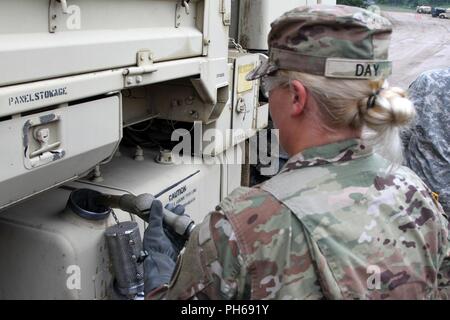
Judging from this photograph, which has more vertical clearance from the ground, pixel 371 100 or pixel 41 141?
pixel 371 100

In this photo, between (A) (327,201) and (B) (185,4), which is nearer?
(A) (327,201)

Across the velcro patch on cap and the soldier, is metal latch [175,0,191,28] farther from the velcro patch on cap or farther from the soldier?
the velcro patch on cap

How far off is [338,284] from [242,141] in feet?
7.97

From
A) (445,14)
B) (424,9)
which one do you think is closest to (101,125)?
(445,14)

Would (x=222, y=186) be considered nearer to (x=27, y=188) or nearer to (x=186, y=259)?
(x=27, y=188)

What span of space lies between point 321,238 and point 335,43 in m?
0.44

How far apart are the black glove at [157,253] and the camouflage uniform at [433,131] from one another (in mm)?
2127

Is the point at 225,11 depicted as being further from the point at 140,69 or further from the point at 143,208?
the point at 143,208

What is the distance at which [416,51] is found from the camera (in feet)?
71.7

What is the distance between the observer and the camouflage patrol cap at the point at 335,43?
1.29 m

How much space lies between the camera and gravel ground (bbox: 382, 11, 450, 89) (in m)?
15.6

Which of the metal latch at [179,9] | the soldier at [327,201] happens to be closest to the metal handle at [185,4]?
the metal latch at [179,9]

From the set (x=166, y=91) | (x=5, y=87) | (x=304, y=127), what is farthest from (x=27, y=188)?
(x=166, y=91)
